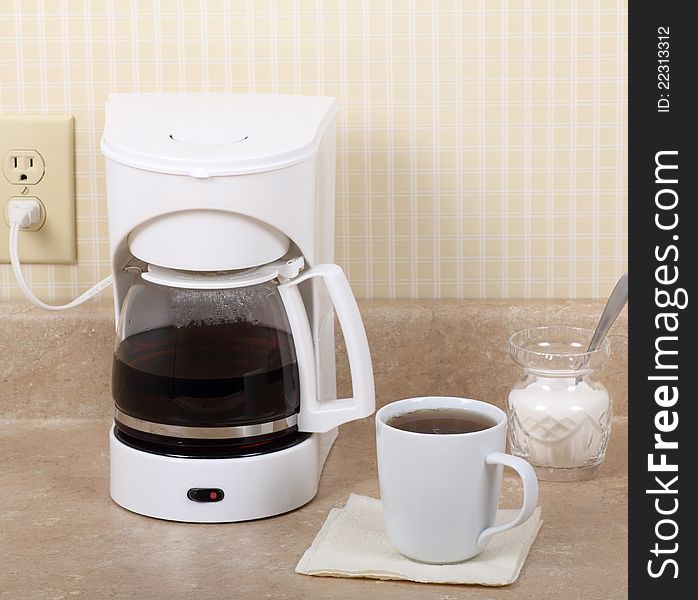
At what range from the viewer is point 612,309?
99 centimetres

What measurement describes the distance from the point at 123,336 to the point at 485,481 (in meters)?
0.34

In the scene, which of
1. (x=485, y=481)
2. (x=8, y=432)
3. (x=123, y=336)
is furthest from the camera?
(x=8, y=432)

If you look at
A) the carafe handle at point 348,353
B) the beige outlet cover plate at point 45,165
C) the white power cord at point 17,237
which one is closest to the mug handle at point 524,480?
the carafe handle at point 348,353

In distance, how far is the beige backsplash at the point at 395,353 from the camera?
1135mm

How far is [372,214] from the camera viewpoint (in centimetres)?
117

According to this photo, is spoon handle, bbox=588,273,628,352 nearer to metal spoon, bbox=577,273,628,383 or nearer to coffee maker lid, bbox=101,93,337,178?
metal spoon, bbox=577,273,628,383

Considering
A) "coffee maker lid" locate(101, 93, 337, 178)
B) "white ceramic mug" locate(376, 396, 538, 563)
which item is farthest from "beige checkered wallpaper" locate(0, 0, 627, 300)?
"white ceramic mug" locate(376, 396, 538, 563)

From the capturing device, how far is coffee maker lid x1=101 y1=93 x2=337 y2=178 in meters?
0.84

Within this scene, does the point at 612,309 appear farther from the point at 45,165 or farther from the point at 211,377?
the point at 45,165

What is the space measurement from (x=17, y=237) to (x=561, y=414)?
1.86 feet

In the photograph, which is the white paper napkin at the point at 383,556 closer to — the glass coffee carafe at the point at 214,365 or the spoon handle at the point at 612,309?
the glass coffee carafe at the point at 214,365

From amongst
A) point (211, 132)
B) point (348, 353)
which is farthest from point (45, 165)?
point (348, 353)
